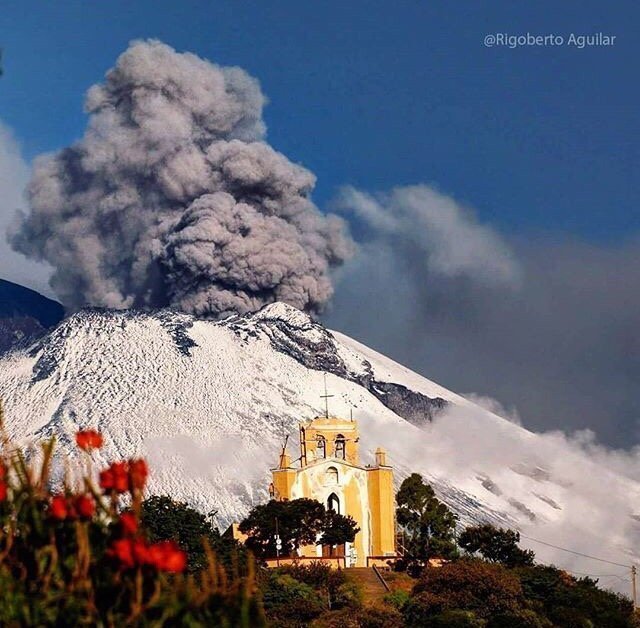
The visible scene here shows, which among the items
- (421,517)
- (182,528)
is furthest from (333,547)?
(182,528)

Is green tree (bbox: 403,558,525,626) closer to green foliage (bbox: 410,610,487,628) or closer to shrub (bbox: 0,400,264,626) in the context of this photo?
green foliage (bbox: 410,610,487,628)

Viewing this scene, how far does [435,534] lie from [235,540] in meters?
8.64

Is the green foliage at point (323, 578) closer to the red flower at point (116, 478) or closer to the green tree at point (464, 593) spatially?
the green tree at point (464, 593)

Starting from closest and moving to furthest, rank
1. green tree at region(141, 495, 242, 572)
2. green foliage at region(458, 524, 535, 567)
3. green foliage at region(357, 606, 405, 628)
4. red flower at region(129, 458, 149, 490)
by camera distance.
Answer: red flower at region(129, 458, 149, 490)
green foliage at region(357, 606, 405, 628)
green tree at region(141, 495, 242, 572)
green foliage at region(458, 524, 535, 567)

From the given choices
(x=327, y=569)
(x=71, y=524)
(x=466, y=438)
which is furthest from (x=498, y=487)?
(x=71, y=524)

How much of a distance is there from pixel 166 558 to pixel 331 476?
55.3m

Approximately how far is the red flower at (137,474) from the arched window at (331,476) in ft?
179

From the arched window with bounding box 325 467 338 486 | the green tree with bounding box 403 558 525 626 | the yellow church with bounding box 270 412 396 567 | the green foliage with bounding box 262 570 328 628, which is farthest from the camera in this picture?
the arched window with bounding box 325 467 338 486

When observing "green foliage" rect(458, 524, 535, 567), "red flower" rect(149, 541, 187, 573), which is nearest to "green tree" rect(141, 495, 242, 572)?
"green foliage" rect(458, 524, 535, 567)

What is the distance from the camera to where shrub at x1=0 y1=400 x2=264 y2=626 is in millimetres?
9055

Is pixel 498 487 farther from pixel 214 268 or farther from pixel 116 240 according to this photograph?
pixel 116 240

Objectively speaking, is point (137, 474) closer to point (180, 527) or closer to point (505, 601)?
point (505, 601)

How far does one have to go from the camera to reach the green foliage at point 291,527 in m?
55.6

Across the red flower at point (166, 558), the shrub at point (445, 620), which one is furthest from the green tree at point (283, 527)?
the red flower at point (166, 558)
